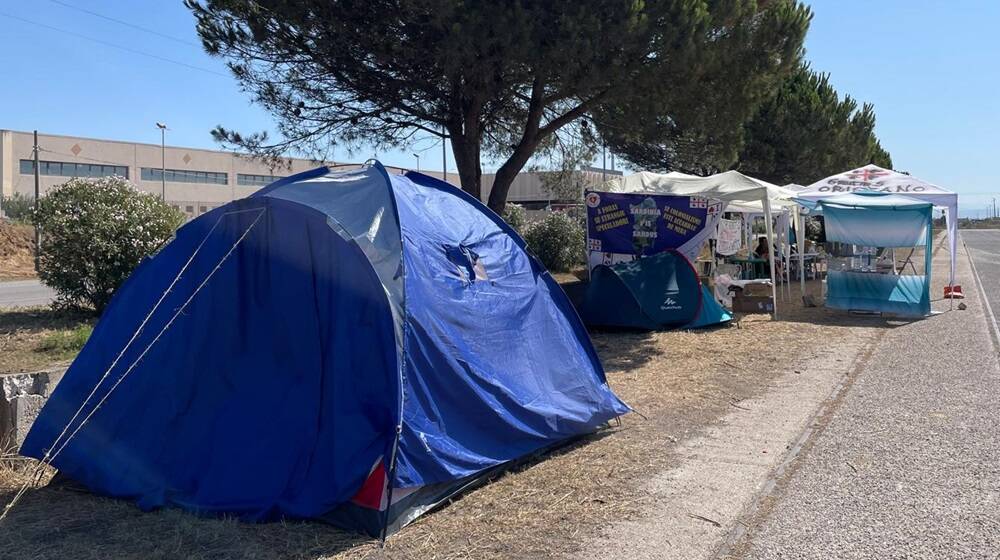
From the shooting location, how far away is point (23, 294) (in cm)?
1767

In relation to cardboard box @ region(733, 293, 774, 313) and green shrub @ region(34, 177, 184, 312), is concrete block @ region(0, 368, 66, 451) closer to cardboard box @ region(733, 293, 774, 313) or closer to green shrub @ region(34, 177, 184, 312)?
green shrub @ region(34, 177, 184, 312)

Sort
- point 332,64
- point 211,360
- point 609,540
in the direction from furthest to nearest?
point 332,64 → point 211,360 → point 609,540

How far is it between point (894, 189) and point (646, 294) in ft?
20.2

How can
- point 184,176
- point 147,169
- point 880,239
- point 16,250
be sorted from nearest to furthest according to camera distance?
point 880,239
point 16,250
point 147,169
point 184,176

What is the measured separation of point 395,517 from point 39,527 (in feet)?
6.66

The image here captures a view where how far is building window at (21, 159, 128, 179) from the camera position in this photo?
46812 millimetres

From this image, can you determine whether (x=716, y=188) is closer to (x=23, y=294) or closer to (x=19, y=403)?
(x=19, y=403)

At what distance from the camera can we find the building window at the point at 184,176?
168ft

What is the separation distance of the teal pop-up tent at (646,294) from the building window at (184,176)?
45980mm

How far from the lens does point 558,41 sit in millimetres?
9758

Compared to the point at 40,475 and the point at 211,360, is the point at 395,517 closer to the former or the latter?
the point at 211,360

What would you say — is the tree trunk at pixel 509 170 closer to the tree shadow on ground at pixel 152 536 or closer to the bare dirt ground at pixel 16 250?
the tree shadow on ground at pixel 152 536

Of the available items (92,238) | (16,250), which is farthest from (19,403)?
(16,250)

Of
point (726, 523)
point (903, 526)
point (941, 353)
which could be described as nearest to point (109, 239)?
point (726, 523)
